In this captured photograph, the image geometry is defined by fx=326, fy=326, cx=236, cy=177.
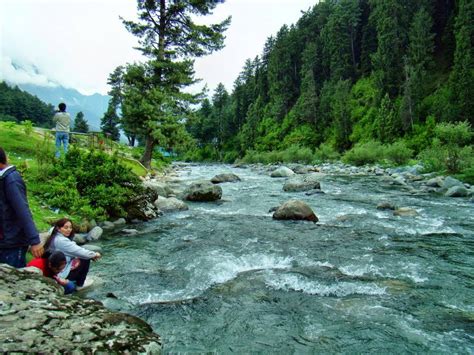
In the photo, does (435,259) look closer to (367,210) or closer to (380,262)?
(380,262)

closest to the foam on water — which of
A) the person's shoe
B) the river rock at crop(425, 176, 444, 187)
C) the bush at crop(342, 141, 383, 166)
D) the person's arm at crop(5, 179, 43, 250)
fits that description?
A: the person's shoe

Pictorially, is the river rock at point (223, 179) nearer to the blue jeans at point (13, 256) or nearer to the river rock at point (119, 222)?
the river rock at point (119, 222)

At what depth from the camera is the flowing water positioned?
481 cm

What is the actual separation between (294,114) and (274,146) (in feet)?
27.5

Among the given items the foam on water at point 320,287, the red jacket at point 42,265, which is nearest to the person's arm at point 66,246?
the red jacket at point 42,265

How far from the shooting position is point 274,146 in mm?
71562

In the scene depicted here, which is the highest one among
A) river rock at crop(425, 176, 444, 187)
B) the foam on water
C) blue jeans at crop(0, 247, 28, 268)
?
blue jeans at crop(0, 247, 28, 268)

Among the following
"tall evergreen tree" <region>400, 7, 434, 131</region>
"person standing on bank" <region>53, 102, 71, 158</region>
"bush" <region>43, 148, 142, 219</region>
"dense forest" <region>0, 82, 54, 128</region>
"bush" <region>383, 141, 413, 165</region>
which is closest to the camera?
"bush" <region>43, 148, 142, 219</region>

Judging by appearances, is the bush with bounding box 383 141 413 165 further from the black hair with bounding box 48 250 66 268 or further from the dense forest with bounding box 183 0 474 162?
the black hair with bounding box 48 250 66 268

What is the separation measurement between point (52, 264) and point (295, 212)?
8.83 metres

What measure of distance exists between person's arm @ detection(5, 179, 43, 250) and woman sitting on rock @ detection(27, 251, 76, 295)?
0.65 metres

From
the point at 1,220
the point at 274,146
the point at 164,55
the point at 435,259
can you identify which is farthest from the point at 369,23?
the point at 1,220

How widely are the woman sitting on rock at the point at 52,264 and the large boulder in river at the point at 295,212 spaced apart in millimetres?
8444

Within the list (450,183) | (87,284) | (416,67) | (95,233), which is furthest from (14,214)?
(416,67)
